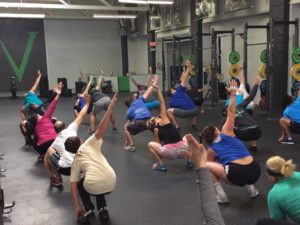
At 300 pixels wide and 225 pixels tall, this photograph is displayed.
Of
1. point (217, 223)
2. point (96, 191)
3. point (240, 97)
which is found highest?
point (240, 97)

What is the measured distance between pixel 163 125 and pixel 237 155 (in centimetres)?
130

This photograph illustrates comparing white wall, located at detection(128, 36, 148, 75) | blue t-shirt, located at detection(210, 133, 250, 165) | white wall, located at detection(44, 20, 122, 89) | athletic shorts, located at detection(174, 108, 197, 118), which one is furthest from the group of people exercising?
white wall, located at detection(44, 20, 122, 89)

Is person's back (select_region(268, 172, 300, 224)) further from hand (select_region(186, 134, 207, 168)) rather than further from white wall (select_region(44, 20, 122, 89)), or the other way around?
white wall (select_region(44, 20, 122, 89))

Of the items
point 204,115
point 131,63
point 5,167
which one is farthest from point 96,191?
point 131,63

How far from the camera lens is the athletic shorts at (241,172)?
119 inches

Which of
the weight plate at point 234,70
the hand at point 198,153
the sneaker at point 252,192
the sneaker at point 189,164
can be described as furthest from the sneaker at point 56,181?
the weight plate at point 234,70

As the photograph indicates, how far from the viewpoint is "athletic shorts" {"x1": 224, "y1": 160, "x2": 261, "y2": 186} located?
9.94 feet

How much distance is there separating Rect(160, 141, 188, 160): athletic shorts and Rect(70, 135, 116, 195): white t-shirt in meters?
1.31

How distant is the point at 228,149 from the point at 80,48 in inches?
566

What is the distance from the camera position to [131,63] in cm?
1739

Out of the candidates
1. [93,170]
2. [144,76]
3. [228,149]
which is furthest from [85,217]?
[144,76]

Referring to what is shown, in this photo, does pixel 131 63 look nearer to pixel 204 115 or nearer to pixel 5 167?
pixel 204 115

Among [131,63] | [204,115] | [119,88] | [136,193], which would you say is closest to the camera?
[136,193]

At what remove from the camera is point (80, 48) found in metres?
16.5
